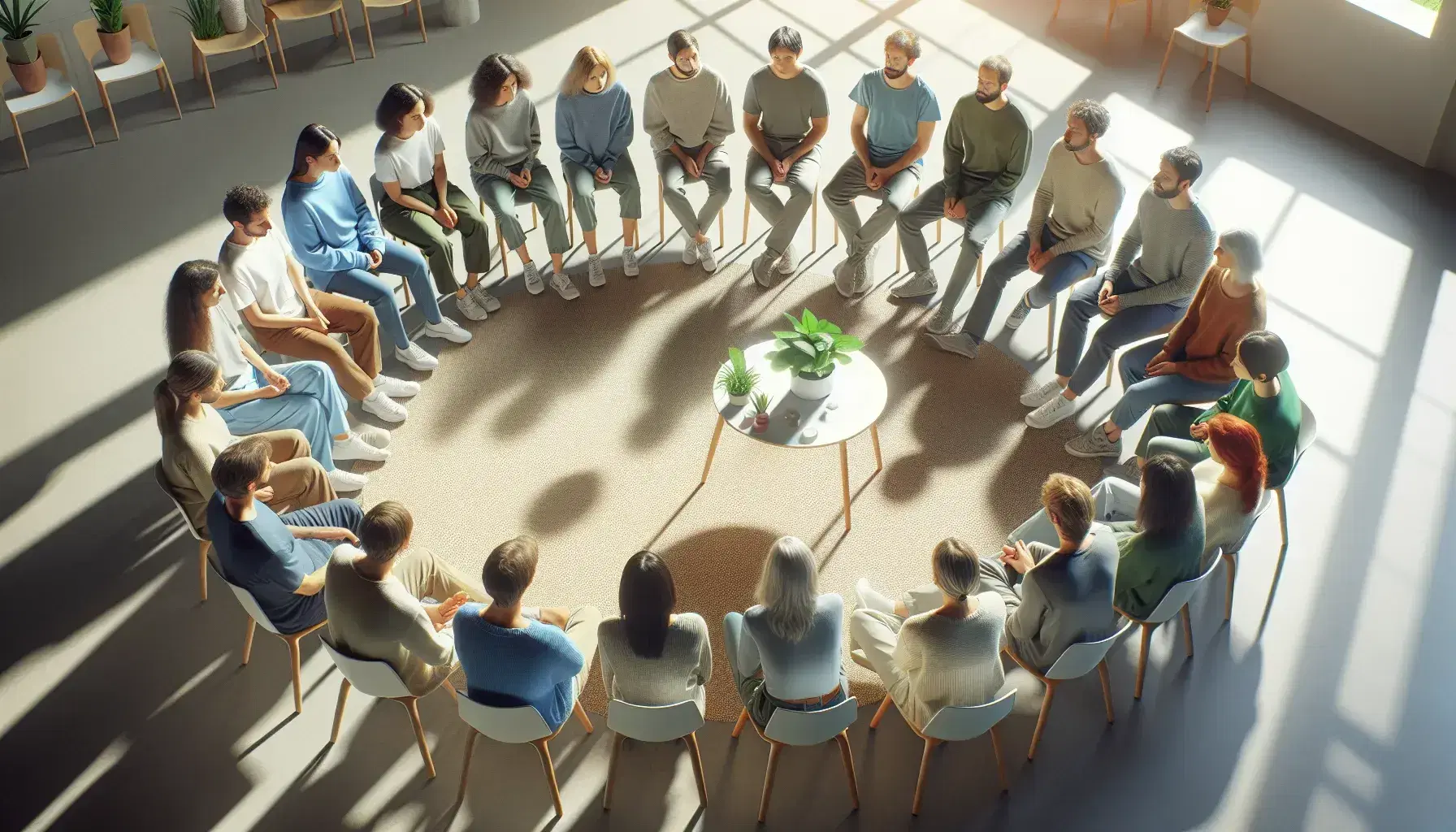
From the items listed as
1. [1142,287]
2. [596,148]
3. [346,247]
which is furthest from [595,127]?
[1142,287]

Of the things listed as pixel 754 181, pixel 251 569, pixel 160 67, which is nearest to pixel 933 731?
pixel 251 569

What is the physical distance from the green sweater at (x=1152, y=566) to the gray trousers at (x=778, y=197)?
2.73 m

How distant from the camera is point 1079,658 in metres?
4.24

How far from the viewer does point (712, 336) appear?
6430 millimetres

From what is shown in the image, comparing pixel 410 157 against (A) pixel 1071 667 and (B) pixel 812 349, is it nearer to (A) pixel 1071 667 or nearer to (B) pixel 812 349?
(B) pixel 812 349

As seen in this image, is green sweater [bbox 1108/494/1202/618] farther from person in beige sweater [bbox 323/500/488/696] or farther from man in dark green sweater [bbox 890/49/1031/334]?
person in beige sweater [bbox 323/500/488/696]

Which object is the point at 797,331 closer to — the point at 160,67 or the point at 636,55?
the point at 636,55

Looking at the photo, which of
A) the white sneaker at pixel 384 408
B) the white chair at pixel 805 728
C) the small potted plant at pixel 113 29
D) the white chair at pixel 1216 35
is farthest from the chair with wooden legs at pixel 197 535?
the white chair at pixel 1216 35

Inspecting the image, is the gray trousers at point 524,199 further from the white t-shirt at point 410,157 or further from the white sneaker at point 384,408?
the white sneaker at point 384,408

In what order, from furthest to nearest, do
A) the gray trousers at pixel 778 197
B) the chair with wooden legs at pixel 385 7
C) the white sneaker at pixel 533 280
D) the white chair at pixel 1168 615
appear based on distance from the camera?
the chair with wooden legs at pixel 385 7
the white sneaker at pixel 533 280
the gray trousers at pixel 778 197
the white chair at pixel 1168 615

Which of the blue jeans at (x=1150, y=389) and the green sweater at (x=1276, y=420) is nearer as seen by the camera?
the green sweater at (x=1276, y=420)

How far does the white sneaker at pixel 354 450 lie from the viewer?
5.59m

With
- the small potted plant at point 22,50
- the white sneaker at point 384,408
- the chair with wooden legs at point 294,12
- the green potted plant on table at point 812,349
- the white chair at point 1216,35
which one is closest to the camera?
the green potted plant on table at point 812,349

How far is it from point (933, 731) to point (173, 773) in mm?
2810
